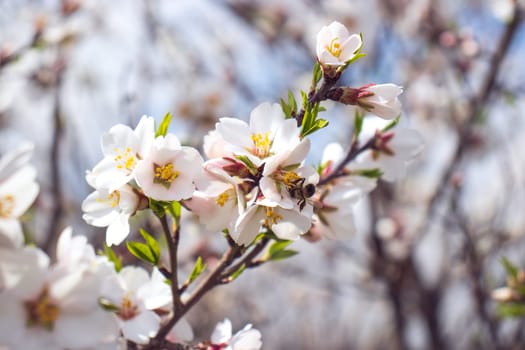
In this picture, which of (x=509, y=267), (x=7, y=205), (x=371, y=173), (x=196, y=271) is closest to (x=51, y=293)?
(x=7, y=205)

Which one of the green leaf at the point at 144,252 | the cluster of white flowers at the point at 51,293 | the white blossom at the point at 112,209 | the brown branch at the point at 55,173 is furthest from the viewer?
the brown branch at the point at 55,173

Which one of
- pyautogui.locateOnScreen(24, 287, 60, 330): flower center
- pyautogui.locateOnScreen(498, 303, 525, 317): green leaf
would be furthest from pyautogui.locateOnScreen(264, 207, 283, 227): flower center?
pyautogui.locateOnScreen(498, 303, 525, 317): green leaf

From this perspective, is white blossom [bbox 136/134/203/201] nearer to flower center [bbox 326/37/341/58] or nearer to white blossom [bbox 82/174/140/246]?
white blossom [bbox 82/174/140/246]

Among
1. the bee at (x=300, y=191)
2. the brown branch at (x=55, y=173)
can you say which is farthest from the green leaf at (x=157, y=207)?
the brown branch at (x=55, y=173)

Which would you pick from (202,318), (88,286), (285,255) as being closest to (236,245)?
(285,255)

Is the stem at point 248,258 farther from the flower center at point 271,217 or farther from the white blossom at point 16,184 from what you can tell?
the white blossom at point 16,184

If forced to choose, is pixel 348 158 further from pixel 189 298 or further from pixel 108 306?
pixel 108 306

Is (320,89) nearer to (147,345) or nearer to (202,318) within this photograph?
(147,345)
